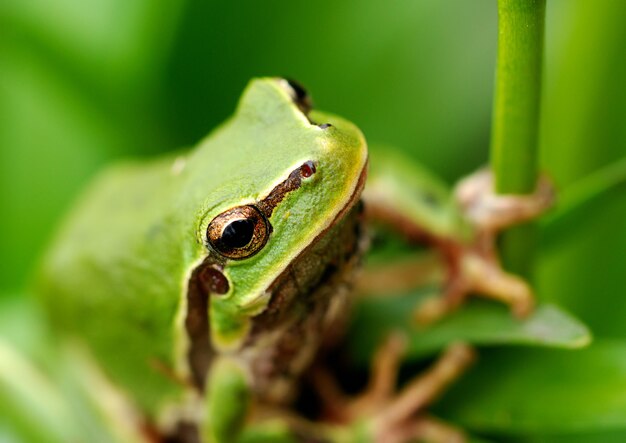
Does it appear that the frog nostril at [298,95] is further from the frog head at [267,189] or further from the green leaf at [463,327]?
the green leaf at [463,327]

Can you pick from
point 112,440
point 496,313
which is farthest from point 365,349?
point 112,440

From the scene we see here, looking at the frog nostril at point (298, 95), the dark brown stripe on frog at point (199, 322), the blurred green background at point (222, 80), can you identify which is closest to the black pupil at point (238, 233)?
the dark brown stripe on frog at point (199, 322)

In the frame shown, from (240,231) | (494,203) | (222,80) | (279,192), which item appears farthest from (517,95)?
(222,80)

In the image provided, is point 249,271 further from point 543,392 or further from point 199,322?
point 543,392

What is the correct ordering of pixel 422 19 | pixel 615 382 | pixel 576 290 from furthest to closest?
1. pixel 422 19
2. pixel 576 290
3. pixel 615 382

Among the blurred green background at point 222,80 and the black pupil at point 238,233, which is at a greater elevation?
the blurred green background at point 222,80

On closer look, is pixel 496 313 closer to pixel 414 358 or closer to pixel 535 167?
pixel 414 358

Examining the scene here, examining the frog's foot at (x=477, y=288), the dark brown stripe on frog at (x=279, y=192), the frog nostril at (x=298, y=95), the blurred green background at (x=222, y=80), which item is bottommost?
the dark brown stripe on frog at (x=279, y=192)
